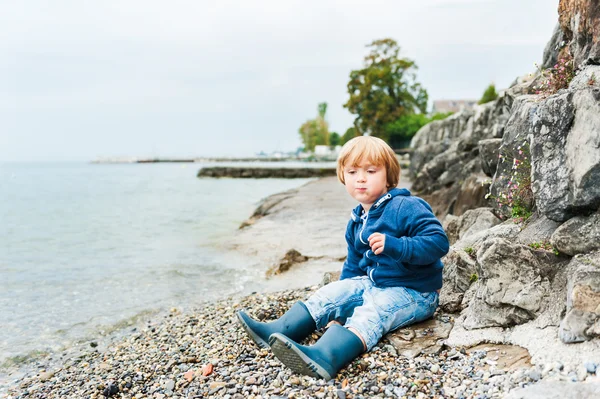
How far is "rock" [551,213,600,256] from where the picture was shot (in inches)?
122

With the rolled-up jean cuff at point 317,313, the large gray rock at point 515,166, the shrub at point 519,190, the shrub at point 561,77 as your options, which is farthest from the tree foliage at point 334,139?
the rolled-up jean cuff at point 317,313

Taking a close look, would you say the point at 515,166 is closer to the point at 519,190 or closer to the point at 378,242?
the point at 519,190

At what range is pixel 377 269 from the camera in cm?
377

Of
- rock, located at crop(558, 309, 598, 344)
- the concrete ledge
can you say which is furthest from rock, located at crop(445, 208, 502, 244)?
the concrete ledge

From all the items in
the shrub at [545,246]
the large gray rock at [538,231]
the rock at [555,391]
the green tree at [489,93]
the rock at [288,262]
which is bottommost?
the rock at [288,262]

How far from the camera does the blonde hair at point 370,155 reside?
3.72m

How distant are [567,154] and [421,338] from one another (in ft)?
5.42

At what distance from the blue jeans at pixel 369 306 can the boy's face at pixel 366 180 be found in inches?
27.1

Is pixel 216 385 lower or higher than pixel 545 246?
lower

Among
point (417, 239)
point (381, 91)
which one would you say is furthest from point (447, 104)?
point (417, 239)

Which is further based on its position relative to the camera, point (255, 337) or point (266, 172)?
point (266, 172)

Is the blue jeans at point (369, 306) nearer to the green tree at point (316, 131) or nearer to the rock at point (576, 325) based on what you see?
the rock at point (576, 325)

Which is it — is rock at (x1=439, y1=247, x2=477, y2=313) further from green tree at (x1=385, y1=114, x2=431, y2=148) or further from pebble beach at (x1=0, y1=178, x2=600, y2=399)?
green tree at (x1=385, y1=114, x2=431, y2=148)

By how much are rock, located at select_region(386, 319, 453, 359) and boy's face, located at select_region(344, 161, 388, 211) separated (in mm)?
1059
